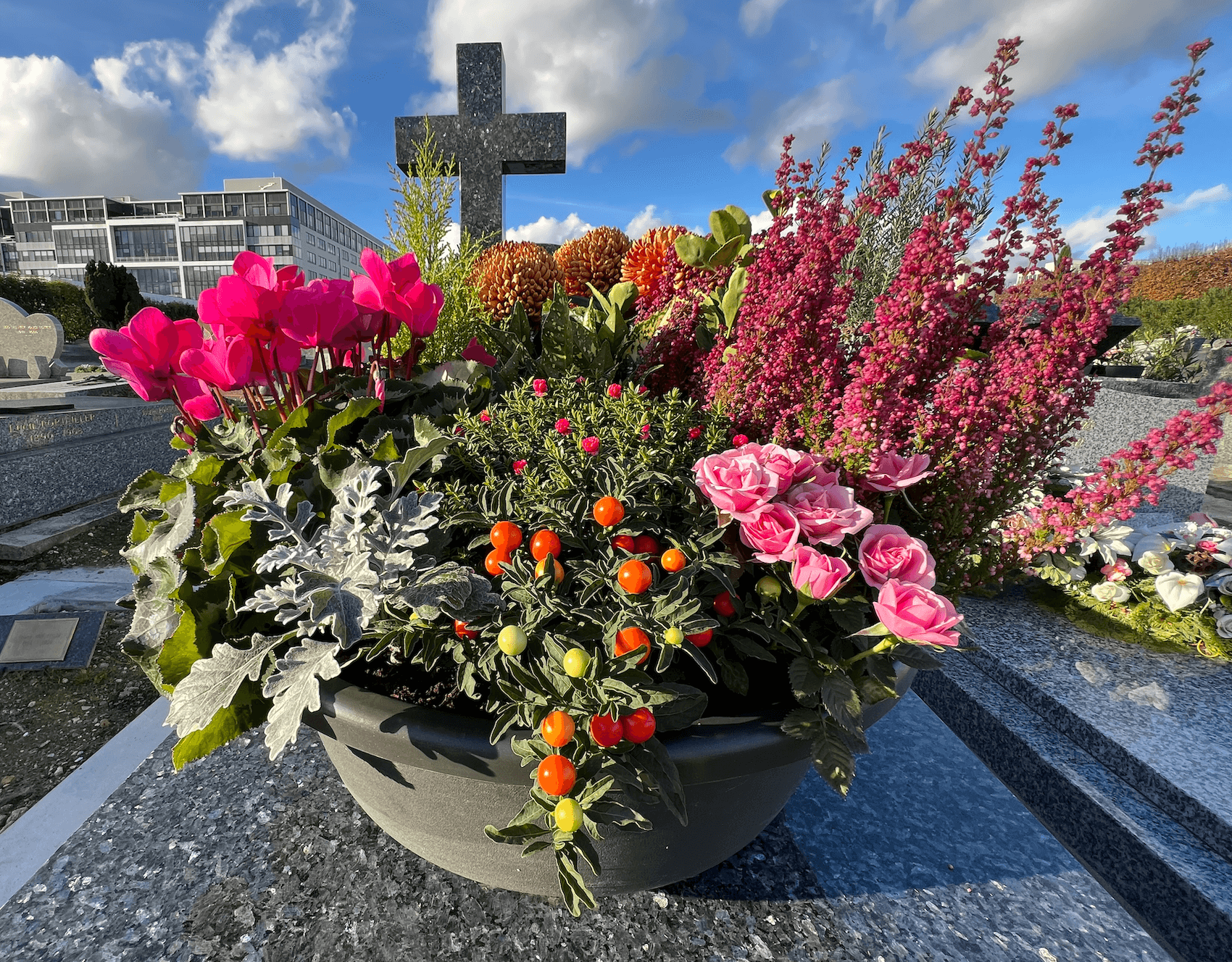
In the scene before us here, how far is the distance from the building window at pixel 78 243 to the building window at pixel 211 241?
9.45 meters

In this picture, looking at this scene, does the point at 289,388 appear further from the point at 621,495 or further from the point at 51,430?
the point at 51,430

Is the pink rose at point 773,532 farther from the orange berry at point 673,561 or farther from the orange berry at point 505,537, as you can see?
the orange berry at point 505,537

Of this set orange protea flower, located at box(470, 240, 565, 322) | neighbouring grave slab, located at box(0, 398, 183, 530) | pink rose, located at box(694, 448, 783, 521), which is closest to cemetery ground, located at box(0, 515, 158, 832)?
neighbouring grave slab, located at box(0, 398, 183, 530)

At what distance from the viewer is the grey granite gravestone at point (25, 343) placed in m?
7.85

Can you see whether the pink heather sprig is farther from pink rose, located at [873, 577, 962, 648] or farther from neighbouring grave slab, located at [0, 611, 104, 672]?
neighbouring grave slab, located at [0, 611, 104, 672]

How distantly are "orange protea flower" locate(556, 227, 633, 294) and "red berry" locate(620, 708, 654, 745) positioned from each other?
54.0 inches

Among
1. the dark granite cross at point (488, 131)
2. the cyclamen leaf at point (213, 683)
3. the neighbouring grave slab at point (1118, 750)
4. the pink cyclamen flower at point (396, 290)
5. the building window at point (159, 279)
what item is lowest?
the neighbouring grave slab at point (1118, 750)

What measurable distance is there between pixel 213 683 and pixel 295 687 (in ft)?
0.43

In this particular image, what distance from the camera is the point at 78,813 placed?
1230mm

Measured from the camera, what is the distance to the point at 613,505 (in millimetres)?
725

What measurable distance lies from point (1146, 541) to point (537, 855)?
272 cm

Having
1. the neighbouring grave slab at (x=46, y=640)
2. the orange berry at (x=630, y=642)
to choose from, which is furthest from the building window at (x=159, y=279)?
the orange berry at (x=630, y=642)

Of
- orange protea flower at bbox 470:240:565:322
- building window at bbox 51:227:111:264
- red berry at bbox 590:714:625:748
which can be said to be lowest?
red berry at bbox 590:714:625:748

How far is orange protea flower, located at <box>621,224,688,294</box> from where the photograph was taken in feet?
5.08
